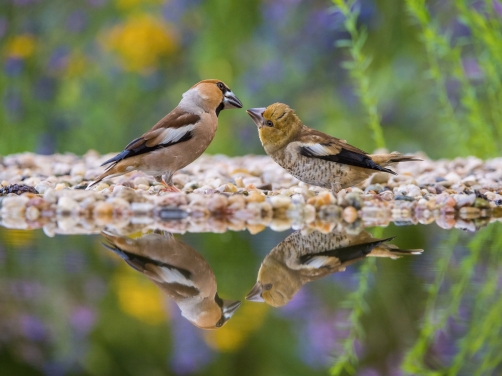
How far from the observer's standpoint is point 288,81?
705 cm

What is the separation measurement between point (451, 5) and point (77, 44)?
11.7 feet

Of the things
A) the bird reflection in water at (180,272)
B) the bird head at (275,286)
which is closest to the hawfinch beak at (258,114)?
the bird reflection in water at (180,272)

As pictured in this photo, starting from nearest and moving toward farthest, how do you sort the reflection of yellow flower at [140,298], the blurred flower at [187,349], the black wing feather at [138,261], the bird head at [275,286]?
the blurred flower at [187,349] < the reflection of yellow flower at [140,298] < the bird head at [275,286] < the black wing feather at [138,261]

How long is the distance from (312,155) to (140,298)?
78.4 inches

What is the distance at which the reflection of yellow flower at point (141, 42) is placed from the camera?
23.9 ft

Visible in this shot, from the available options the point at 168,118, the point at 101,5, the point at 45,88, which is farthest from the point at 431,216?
the point at 101,5

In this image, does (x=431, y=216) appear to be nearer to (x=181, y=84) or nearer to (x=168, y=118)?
(x=168, y=118)

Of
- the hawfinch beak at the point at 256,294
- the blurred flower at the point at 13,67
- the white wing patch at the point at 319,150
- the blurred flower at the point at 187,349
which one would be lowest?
the blurred flower at the point at 187,349

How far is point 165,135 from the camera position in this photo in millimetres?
3973

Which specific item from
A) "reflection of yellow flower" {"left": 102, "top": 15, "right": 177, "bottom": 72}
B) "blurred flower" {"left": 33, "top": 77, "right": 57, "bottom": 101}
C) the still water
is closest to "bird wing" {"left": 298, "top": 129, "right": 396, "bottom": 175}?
the still water

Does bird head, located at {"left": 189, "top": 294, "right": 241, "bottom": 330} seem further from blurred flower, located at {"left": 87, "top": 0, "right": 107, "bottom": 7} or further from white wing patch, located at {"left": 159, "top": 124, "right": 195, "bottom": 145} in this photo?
blurred flower, located at {"left": 87, "top": 0, "right": 107, "bottom": 7}

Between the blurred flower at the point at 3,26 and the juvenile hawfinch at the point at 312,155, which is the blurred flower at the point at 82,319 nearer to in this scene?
the juvenile hawfinch at the point at 312,155

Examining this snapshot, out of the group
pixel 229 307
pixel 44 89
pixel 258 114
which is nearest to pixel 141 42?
pixel 44 89

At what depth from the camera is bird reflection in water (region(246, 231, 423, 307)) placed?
1.95 meters
